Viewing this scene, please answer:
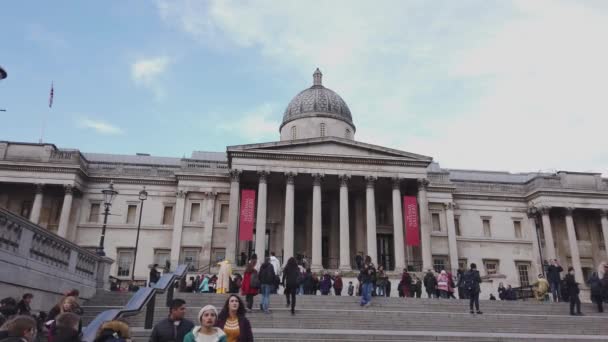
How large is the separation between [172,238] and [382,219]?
637 inches

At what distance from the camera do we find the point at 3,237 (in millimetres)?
11492

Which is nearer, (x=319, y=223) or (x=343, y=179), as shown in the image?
(x=319, y=223)

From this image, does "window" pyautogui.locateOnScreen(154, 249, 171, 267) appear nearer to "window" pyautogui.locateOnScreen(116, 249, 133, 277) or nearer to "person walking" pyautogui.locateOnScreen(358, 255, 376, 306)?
"window" pyautogui.locateOnScreen(116, 249, 133, 277)

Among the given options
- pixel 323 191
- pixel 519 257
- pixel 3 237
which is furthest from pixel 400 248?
pixel 3 237

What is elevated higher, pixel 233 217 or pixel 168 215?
pixel 168 215

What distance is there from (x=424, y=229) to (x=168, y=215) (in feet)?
64.2

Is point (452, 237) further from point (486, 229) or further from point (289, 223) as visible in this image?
point (289, 223)

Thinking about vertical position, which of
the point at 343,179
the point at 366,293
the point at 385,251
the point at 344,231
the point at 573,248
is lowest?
the point at 366,293

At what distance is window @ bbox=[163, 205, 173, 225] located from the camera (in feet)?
121

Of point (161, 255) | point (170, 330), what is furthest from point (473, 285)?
point (161, 255)

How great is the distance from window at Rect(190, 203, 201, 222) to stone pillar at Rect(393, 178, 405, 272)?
14.9m

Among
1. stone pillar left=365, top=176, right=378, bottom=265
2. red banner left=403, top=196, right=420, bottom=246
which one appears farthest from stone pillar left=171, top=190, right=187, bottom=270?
red banner left=403, top=196, right=420, bottom=246

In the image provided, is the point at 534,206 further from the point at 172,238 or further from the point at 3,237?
the point at 3,237

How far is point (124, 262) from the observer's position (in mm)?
35562
